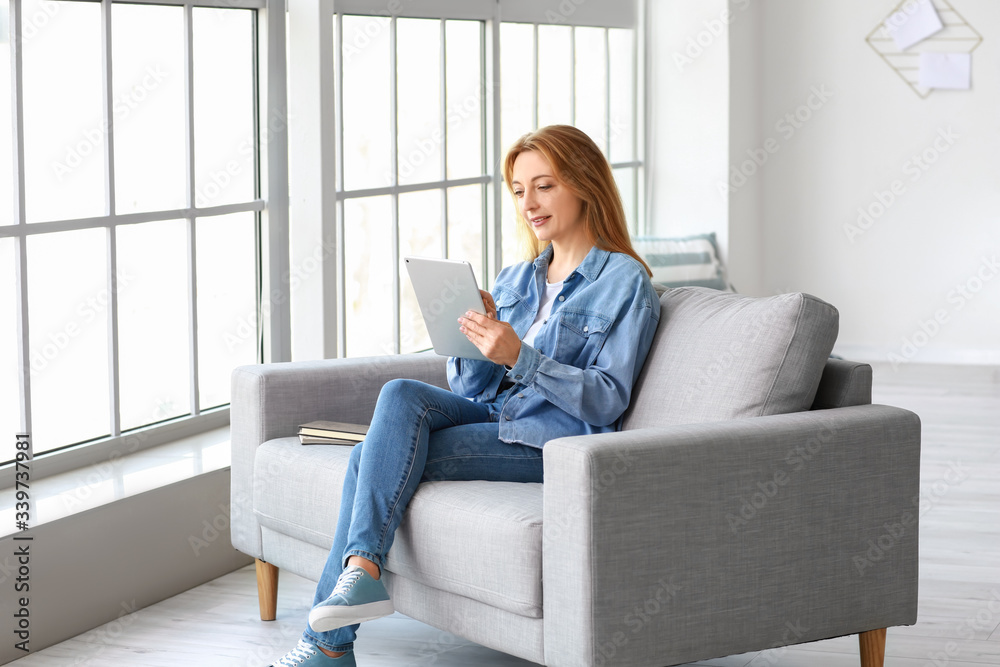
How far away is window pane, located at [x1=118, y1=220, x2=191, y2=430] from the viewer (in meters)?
2.95

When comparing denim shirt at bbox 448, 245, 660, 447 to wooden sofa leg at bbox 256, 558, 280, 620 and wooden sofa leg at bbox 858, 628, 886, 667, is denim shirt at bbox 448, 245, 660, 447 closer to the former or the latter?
wooden sofa leg at bbox 858, 628, 886, 667

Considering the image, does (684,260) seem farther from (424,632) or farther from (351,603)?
(351,603)

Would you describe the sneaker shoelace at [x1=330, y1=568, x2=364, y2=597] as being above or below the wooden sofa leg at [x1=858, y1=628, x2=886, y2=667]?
above

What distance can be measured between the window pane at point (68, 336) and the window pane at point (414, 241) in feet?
3.85

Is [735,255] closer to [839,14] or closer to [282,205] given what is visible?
[839,14]

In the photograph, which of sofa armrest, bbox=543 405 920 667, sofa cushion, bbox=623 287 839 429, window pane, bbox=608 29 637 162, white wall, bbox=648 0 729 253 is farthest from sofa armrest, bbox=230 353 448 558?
white wall, bbox=648 0 729 253

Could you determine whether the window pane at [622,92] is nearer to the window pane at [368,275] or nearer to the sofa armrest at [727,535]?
the window pane at [368,275]

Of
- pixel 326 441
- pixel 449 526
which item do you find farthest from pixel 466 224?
pixel 449 526

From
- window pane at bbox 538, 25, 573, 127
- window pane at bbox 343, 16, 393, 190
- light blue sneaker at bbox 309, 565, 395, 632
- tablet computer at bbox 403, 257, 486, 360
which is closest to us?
light blue sneaker at bbox 309, 565, 395, 632

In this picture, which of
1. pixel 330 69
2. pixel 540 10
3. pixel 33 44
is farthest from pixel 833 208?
pixel 33 44

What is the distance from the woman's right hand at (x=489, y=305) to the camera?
2243mm

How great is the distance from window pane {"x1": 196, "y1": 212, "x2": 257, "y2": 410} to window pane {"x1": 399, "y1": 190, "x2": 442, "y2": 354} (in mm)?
626

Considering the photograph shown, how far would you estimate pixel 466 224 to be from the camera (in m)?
4.19

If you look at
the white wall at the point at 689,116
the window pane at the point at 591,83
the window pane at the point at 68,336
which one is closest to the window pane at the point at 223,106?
the window pane at the point at 68,336
